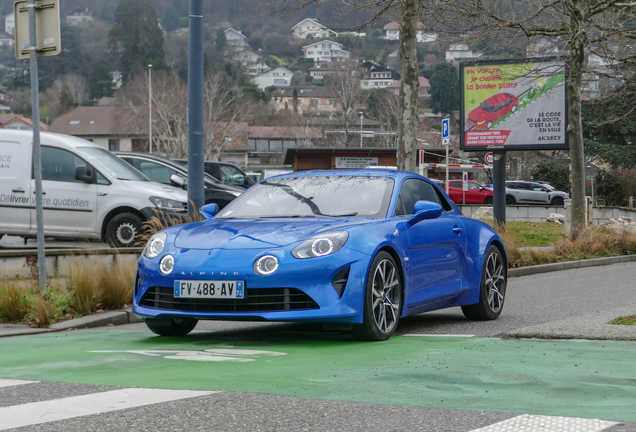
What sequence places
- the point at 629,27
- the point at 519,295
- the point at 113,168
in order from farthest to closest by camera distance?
the point at 629,27 → the point at 113,168 → the point at 519,295

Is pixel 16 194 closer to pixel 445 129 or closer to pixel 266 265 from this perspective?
pixel 266 265

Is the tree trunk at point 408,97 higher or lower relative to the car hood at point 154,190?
higher

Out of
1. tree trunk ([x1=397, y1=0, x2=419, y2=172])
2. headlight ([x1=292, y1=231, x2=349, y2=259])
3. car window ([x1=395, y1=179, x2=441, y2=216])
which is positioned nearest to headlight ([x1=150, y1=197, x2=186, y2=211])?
tree trunk ([x1=397, y1=0, x2=419, y2=172])

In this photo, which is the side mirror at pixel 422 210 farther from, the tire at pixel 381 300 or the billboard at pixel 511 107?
the billboard at pixel 511 107

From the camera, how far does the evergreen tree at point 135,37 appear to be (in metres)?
135

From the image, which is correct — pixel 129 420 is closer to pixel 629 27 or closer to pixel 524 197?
pixel 629 27

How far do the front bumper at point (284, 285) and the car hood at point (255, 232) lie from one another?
0.34 ft

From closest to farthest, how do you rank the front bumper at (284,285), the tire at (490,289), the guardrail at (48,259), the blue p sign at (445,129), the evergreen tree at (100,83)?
the front bumper at (284,285) < the tire at (490,289) < the guardrail at (48,259) < the blue p sign at (445,129) < the evergreen tree at (100,83)

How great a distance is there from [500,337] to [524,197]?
48.2 meters

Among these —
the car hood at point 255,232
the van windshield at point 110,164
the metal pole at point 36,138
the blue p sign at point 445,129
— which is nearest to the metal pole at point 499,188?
the blue p sign at point 445,129

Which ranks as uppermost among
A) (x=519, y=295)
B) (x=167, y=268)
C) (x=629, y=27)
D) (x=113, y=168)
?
(x=629, y=27)

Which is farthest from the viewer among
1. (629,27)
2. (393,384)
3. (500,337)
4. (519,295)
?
(629,27)

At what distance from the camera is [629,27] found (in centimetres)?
1959

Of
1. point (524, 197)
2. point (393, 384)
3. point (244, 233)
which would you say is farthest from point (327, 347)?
point (524, 197)
